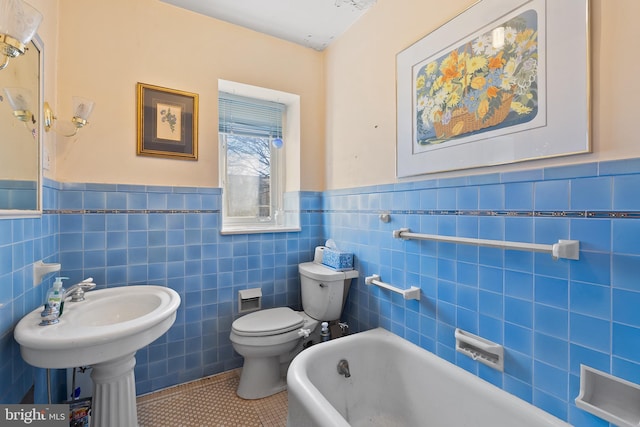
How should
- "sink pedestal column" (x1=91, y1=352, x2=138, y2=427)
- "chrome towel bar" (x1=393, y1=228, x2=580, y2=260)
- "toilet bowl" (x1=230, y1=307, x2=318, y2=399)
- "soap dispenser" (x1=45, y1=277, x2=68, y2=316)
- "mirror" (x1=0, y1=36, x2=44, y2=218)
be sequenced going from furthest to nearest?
"toilet bowl" (x1=230, y1=307, x2=318, y2=399), "sink pedestal column" (x1=91, y1=352, x2=138, y2=427), "soap dispenser" (x1=45, y1=277, x2=68, y2=316), "mirror" (x1=0, y1=36, x2=44, y2=218), "chrome towel bar" (x1=393, y1=228, x2=580, y2=260)

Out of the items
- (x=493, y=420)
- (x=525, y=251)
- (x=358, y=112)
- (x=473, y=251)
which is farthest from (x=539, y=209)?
(x=358, y=112)

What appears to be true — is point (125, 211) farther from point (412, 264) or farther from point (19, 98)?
point (412, 264)

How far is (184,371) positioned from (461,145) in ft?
6.91

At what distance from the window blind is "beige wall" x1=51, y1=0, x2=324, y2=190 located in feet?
0.82

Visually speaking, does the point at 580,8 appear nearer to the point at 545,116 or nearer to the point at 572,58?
the point at 572,58

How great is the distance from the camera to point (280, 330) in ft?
5.68

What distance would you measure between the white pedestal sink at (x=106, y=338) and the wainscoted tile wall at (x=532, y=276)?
1222mm

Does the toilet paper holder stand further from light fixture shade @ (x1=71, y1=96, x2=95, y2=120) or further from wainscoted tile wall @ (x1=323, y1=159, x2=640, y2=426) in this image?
light fixture shade @ (x1=71, y1=96, x2=95, y2=120)

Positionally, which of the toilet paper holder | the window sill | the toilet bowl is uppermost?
the window sill

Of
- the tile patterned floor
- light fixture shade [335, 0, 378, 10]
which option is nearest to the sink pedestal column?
the tile patterned floor

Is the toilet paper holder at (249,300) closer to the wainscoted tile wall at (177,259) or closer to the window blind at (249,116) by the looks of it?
the wainscoted tile wall at (177,259)

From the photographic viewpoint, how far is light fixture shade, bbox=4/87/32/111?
1035mm

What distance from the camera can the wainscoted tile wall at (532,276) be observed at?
840mm

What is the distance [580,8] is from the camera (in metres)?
0.90
